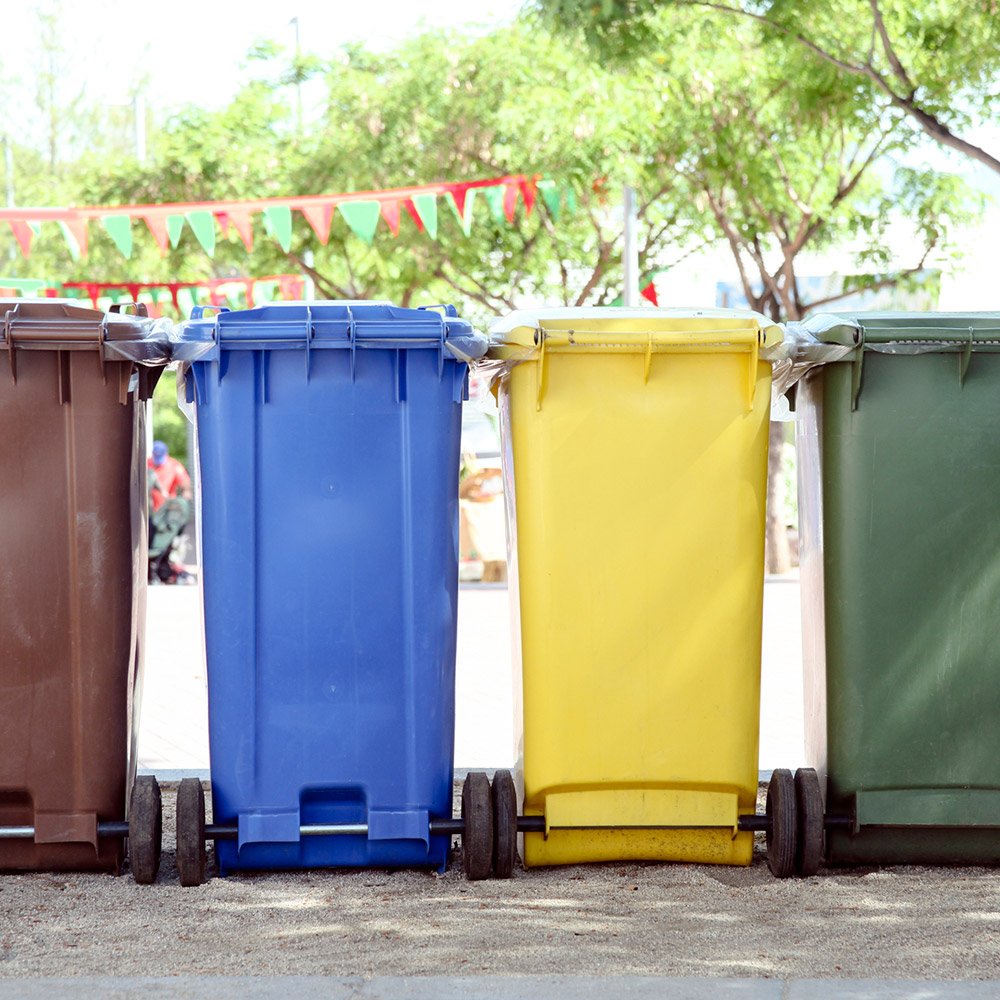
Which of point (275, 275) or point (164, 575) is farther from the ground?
point (275, 275)

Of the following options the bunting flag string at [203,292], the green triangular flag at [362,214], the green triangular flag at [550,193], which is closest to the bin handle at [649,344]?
the green triangular flag at [362,214]

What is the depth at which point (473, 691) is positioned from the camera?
7969 millimetres

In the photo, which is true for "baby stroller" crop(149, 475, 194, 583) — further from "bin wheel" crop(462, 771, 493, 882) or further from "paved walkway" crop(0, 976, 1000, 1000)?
"paved walkway" crop(0, 976, 1000, 1000)

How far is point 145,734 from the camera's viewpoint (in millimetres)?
6770

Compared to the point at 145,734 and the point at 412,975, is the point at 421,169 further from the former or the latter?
the point at 412,975

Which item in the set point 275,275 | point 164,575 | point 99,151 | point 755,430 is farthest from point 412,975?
point 99,151

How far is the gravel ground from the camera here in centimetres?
346

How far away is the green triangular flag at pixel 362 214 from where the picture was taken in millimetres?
14195

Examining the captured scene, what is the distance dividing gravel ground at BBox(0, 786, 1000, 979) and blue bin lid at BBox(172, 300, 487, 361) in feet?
4.77

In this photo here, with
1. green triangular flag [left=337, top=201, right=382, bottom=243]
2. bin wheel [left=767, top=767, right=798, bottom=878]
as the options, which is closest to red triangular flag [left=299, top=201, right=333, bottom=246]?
green triangular flag [left=337, top=201, right=382, bottom=243]

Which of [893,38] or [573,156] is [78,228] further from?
[893,38]

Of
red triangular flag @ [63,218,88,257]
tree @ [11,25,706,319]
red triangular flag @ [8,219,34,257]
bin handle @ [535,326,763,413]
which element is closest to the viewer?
bin handle @ [535,326,763,413]

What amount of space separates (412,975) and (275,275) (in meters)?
19.9

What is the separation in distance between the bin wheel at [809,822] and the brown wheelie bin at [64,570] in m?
1.76
